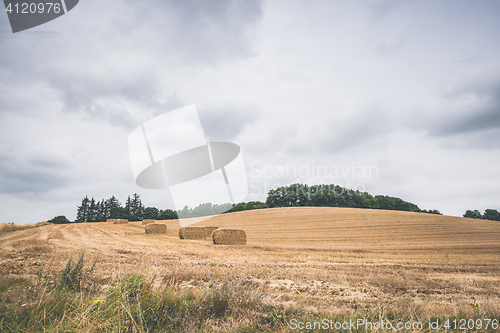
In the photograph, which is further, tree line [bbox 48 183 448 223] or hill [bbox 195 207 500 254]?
tree line [bbox 48 183 448 223]

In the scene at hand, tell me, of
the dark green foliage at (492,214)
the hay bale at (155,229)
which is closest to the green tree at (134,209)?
the hay bale at (155,229)

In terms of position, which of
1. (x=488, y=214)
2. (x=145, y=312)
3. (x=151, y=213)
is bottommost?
(x=488, y=214)

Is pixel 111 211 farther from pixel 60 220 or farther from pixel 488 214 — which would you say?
pixel 488 214

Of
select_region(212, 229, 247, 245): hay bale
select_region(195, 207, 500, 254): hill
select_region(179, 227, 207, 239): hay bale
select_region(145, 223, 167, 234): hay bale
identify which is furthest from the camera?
select_region(145, 223, 167, 234): hay bale

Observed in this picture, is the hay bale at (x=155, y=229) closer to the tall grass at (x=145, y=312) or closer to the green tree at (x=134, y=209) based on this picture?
the tall grass at (x=145, y=312)

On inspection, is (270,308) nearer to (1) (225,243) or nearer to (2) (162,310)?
(2) (162,310)

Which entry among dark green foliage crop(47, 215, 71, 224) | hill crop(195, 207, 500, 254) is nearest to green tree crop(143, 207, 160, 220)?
dark green foliage crop(47, 215, 71, 224)

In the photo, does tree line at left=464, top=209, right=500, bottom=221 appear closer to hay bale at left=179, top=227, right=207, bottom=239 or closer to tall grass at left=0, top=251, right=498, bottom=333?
hay bale at left=179, top=227, right=207, bottom=239

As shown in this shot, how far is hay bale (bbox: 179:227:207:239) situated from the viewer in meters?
26.2

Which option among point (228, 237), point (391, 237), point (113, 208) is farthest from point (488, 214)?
point (113, 208)

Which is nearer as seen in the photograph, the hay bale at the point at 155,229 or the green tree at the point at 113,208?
the hay bale at the point at 155,229

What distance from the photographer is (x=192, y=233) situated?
26.7 meters

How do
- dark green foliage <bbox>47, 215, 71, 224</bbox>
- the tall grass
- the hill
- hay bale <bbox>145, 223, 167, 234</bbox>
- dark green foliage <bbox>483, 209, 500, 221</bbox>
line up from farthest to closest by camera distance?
dark green foliage <bbox>47, 215, 71, 224</bbox> → dark green foliage <bbox>483, 209, 500, 221</bbox> → hay bale <bbox>145, 223, 167, 234</bbox> → the hill → the tall grass

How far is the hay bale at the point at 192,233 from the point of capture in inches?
1032
